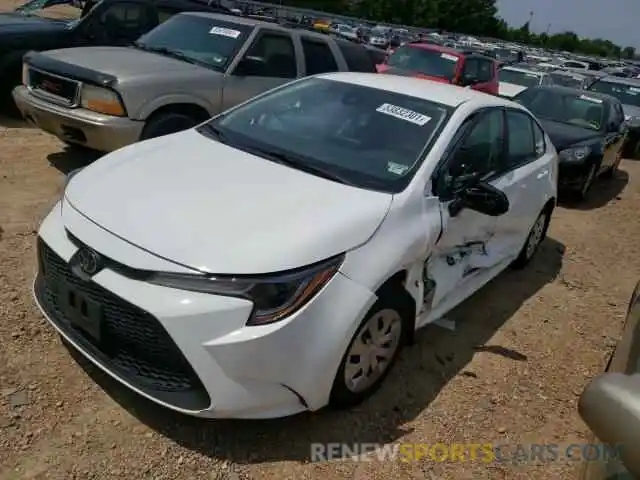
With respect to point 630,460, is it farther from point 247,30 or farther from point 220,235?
point 247,30

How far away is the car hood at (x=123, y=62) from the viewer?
528cm

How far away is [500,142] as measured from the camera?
4.12 m

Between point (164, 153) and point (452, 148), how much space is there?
165 cm

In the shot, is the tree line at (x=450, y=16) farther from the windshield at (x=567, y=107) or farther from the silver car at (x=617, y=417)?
the silver car at (x=617, y=417)

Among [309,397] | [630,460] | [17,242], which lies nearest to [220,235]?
[309,397]

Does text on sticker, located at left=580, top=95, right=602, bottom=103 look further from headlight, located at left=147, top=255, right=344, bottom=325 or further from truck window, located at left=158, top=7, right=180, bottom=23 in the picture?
headlight, located at left=147, top=255, right=344, bottom=325

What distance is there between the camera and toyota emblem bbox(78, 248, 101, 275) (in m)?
2.47

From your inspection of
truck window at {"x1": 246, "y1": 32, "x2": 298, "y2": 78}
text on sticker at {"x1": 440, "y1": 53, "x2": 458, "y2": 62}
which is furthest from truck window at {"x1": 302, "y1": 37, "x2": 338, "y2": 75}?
text on sticker at {"x1": 440, "y1": 53, "x2": 458, "y2": 62}

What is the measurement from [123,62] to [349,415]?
13.7 ft

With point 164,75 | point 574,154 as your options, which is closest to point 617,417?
point 164,75

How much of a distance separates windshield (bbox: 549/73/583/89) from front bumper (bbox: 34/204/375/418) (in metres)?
14.3

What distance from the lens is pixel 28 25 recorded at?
7.27m

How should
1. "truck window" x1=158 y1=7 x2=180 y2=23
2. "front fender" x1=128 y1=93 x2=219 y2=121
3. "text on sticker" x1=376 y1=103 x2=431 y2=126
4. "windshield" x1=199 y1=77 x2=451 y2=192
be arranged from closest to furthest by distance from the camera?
"windshield" x1=199 y1=77 x2=451 y2=192 → "text on sticker" x1=376 y1=103 x2=431 y2=126 → "front fender" x1=128 y1=93 x2=219 y2=121 → "truck window" x1=158 y1=7 x2=180 y2=23

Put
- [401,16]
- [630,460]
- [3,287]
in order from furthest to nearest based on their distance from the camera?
[401,16] → [3,287] → [630,460]
